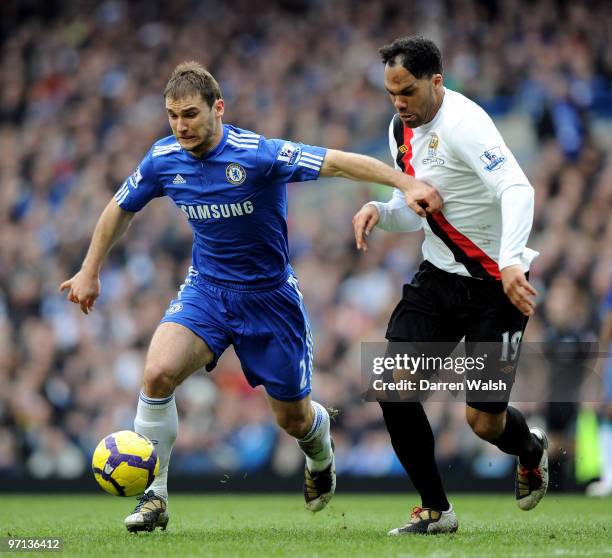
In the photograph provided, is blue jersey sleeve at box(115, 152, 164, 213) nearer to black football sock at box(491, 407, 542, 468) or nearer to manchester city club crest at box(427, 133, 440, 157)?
manchester city club crest at box(427, 133, 440, 157)

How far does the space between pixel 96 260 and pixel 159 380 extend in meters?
0.85

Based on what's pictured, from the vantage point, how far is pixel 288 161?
6.61 meters

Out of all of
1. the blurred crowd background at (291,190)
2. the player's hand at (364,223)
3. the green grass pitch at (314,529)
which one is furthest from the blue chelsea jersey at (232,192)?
the blurred crowd background at (291,190)

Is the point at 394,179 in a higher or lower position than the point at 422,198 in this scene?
higher

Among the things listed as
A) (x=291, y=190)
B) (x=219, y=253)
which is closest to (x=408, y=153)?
(x=219, y=253)

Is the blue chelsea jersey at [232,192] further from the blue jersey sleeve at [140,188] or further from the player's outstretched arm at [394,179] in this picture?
the player's outstretched arm at [394,179]

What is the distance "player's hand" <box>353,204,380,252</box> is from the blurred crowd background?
12.7ft

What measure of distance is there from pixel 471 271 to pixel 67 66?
39.8 ft

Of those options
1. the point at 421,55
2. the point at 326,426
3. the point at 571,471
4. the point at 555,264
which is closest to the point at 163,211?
the point at 555,264

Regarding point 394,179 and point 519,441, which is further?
point 519,441

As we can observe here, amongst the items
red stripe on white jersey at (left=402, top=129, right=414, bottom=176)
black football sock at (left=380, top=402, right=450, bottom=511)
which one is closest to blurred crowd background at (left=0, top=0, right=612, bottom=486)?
black football sock at (left=380, top=402, right=450, bottom=511)

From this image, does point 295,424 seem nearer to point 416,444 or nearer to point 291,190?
point 416,444

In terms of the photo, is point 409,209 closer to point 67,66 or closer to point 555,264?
point 555,264

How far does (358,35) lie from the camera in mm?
16391
